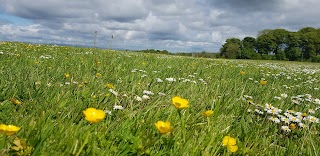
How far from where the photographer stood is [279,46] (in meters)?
126

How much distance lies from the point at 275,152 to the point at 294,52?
124337mm

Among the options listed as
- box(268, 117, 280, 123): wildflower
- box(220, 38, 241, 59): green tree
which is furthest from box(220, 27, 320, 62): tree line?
box(268, 117, 280, 123): wildflower

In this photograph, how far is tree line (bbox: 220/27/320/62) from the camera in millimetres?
115000

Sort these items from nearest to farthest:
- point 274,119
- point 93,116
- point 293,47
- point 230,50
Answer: point 93,116 → point 274,119 → point 293,47 → point 230,50

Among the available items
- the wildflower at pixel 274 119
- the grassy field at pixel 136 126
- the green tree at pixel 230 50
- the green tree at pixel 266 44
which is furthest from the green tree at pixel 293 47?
the wildflower at pixel 274 119

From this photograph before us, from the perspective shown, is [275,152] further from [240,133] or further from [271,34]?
[271,34]


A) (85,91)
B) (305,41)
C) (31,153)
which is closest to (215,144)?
(31,153)

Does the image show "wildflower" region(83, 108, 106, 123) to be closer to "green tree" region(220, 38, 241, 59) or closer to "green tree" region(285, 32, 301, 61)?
"green tree" region(220, 38, 241, 59)

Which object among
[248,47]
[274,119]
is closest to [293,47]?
[248,47]

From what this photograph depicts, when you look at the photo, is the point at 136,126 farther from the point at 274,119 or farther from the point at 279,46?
the point at 279,46

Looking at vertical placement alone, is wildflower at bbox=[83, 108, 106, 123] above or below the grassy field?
above

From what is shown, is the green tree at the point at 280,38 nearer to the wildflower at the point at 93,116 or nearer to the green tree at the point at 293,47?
the green tree at the point at 293,47

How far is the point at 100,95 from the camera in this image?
3676mm

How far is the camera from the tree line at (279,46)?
377 feet
